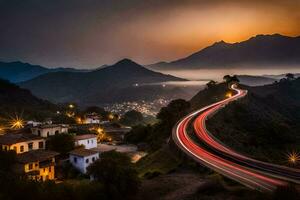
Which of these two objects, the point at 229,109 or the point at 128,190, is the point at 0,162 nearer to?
the point at 128,190

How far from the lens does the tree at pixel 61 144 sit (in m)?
62.7

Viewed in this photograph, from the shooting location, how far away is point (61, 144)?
63.0 meters

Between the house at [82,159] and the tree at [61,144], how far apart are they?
4944 mm

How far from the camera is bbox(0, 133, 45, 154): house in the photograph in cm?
5520

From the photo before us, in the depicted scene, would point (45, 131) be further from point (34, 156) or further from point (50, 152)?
point (34, 156)

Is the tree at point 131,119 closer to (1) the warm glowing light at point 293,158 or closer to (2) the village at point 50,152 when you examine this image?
(2) the village at point 50,152

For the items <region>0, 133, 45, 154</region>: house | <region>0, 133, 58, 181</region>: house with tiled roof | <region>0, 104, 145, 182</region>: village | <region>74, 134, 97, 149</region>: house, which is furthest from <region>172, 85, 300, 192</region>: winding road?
<region>0, 133, 45, 154</region>: house

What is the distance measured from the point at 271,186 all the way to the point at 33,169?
34.9 meters

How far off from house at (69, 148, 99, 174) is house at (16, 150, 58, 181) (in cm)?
426

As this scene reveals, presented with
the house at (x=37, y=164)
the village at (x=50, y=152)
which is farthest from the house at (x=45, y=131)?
the house at (x=37, y=164)

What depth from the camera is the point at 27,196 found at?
3109cm

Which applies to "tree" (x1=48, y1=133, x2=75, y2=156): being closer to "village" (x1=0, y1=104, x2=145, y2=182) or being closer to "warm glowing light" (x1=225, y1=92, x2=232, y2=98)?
"village" (x1=0, y1=104, x2=145, y2=182)

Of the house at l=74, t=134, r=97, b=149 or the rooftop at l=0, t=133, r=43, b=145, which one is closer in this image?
the rooftop at l=0, t=133, r=43, b=145

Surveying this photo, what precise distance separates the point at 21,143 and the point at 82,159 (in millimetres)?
10646
